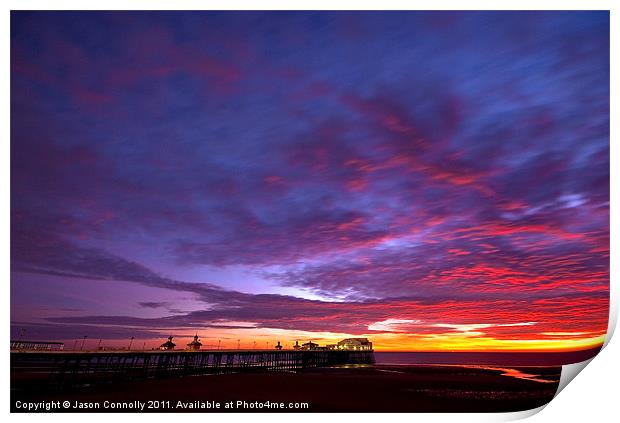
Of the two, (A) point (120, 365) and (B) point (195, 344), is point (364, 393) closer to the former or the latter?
(A) point (120, 365)

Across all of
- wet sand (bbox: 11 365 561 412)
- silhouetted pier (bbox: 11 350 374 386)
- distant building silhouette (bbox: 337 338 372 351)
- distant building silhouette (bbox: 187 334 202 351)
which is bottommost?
wet sand (bbox: 11 365 561 412)

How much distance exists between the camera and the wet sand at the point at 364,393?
15.6 feet

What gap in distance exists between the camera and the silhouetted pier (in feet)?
27.2

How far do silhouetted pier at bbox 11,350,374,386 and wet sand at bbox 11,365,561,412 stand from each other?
1.09 m

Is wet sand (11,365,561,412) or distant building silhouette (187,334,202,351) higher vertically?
distant building silhouette (187,334,202,351)

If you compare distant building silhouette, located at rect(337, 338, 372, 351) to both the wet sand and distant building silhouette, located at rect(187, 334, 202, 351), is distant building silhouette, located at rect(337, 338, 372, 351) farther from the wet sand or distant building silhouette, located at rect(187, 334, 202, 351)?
the wet sand

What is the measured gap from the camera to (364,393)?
613cm

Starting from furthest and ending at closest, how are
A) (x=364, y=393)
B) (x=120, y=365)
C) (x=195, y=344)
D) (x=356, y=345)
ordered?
(x=356, y=345)
(x=195, y=344)
(x=120, y=365)
(x=364, y=393)

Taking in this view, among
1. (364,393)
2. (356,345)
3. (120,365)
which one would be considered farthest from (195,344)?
(364,393)

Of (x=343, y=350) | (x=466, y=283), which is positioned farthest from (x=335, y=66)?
(x=343, y=350)

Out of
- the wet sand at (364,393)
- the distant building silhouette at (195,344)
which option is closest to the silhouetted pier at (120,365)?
the distant building silhouette at (195,344)

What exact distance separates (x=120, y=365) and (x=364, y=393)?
7.34m

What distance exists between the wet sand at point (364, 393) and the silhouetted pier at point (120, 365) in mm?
1091

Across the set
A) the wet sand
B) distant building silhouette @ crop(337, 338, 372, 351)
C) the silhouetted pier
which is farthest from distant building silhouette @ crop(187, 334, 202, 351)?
distant building silhouette @ crop(337, 338, 372, 351)
